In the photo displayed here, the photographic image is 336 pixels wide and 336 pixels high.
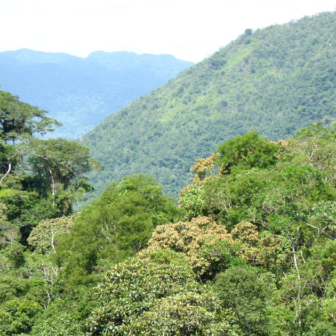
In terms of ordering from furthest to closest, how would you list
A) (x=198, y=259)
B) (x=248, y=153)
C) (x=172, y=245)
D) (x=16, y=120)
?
(x=16, y=120) → (x=248, y=153) → (x=172, y=245) → (x=198, y=259)

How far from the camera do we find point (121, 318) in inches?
432

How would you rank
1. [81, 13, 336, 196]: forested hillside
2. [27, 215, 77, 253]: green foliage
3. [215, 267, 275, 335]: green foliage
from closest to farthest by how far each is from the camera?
[215, 267, 275, 335]: green foliage
[27, 215, 77, 253]: green foliage
[81, 13, 336, 196]: forested hillside

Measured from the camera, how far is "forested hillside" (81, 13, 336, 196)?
122 m

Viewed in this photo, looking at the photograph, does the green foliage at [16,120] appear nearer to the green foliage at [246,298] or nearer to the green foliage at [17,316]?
the green foliage at [17,316]

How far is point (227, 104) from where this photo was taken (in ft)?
458

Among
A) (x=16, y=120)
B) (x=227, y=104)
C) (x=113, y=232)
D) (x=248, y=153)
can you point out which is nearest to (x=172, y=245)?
(x=113, y=232)

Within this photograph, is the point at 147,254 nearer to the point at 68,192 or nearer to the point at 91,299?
the point at 91,299

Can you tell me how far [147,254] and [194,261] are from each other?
159 centimetres

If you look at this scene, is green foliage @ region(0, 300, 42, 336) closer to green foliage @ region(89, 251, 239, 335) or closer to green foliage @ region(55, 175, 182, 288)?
green foliage @ region(55, 175, 182, 288)

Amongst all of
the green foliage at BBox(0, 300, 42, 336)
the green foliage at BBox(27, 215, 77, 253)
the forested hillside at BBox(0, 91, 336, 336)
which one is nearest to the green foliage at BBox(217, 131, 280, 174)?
the forested hillside at BBox(0, 91, 336, 336)

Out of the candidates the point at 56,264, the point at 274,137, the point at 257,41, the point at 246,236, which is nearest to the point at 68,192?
the point at 56,264

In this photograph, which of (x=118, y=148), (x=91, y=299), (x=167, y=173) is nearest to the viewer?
(x=91, y=299)

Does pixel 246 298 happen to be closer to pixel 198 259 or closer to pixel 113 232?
pixel 198 259

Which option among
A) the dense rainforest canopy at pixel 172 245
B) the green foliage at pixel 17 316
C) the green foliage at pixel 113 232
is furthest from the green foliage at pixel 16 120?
the green foliage at pixel 17 316
